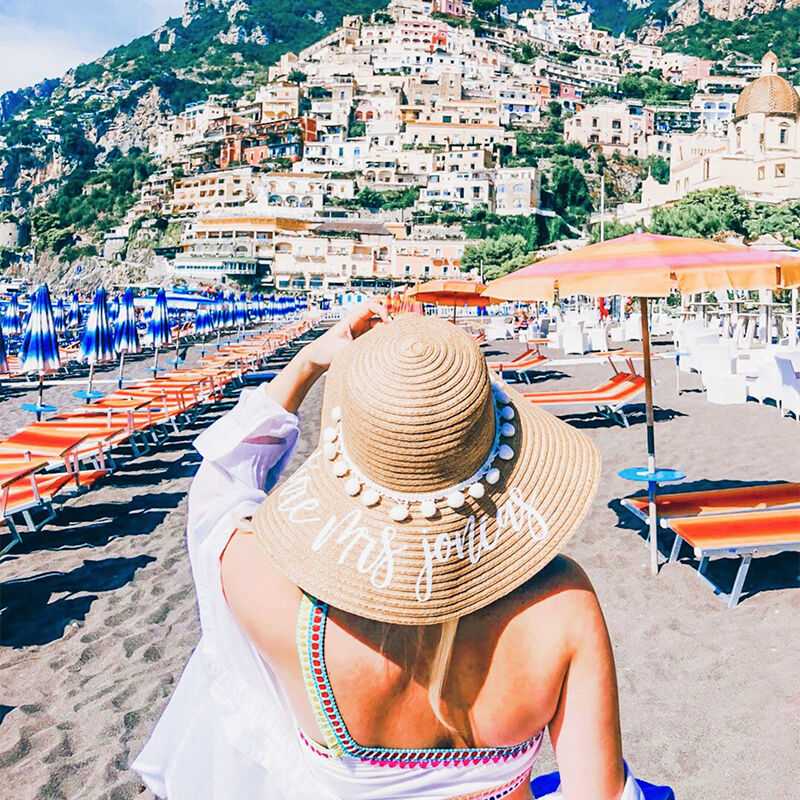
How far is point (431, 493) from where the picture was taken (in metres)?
0.94

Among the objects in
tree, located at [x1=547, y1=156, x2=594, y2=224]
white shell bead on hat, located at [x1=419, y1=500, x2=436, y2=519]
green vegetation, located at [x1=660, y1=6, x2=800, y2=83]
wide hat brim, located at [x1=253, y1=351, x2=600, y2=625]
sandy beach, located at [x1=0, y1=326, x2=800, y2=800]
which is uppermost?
green vegetation, located at [x1=660, y1=6, x2=800, y2=83]

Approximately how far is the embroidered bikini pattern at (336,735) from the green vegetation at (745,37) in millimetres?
133173

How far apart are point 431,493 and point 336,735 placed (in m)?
0.40

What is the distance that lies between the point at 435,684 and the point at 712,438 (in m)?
7.74

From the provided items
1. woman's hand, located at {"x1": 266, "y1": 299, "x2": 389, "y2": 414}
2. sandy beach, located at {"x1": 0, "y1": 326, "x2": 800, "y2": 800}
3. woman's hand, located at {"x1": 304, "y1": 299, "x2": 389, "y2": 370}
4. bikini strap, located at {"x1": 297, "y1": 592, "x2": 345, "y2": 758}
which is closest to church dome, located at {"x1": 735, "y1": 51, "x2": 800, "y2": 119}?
sandy beach, located at {"x1": 0, "y1": 326, "x2": 800, "y2": 800}

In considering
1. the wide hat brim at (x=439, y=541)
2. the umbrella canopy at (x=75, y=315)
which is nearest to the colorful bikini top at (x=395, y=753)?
the wide hat brim at (x=439, y=541)

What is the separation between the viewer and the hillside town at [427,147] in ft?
216

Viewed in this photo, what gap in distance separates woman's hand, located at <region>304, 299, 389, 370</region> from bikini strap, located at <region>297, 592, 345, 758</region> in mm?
433

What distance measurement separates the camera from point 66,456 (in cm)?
699

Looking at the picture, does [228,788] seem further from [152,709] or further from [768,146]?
[768,146]

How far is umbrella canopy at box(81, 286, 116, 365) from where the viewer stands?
10.4 meters

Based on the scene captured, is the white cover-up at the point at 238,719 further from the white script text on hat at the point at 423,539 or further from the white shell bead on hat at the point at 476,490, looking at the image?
the white shell bead on hat at the point at 476,490

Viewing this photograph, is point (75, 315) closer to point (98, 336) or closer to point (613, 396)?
point (98, 336)

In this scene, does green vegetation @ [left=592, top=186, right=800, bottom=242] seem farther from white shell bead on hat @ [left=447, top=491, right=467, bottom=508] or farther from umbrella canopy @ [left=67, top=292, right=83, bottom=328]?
white shell bead on hat @ [left=447, top=491, right=467, bottom=508]
